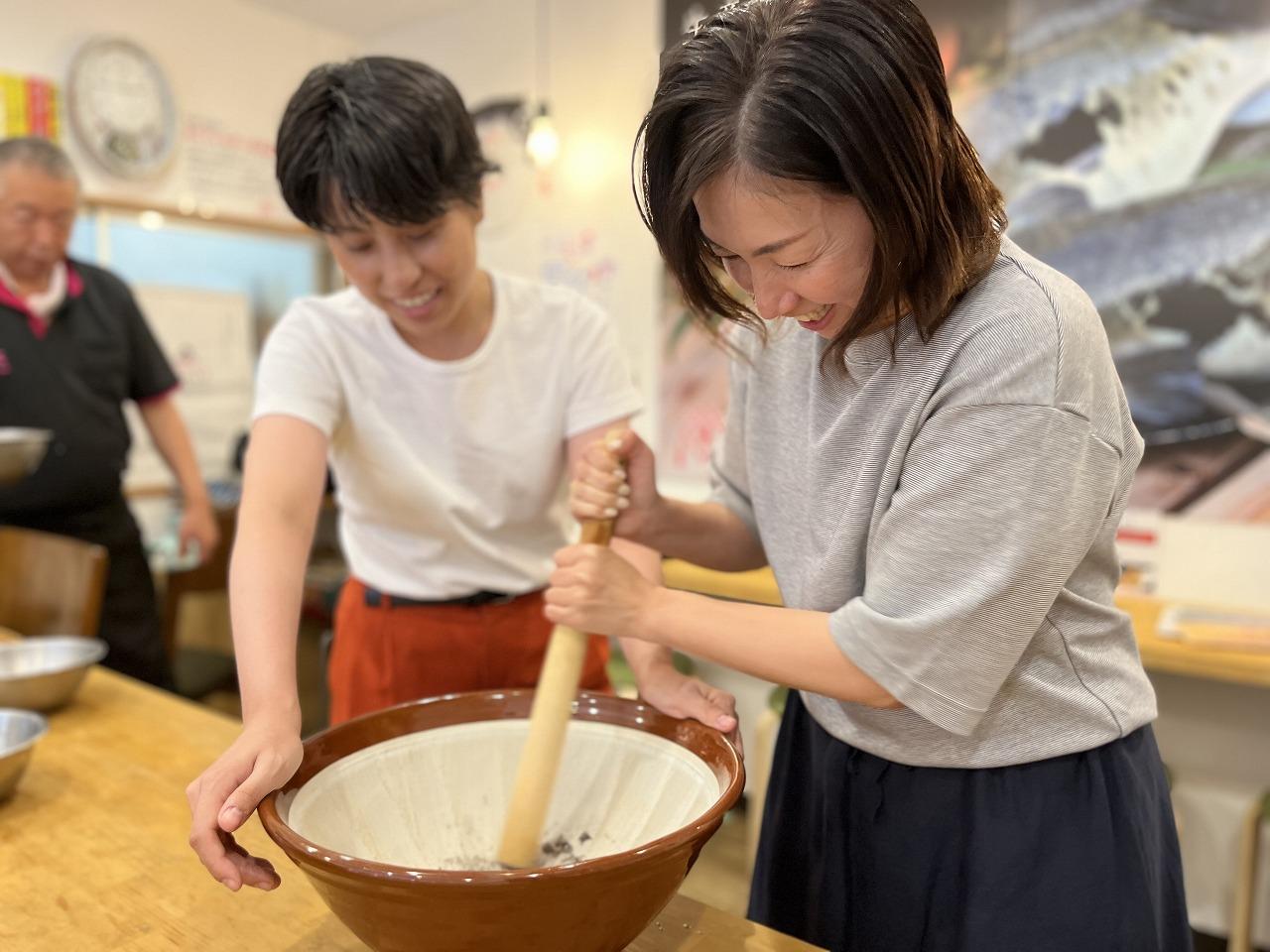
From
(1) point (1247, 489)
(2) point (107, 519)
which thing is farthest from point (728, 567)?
(2) point (107, 519)

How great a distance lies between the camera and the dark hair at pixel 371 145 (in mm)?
1063

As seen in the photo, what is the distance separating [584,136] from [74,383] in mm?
1982

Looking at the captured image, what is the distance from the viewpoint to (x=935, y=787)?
893 mm

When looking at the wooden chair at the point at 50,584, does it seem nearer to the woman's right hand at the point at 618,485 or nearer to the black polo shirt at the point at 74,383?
the black polo shirt at the point at 74,383

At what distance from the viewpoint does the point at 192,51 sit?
3.74 m

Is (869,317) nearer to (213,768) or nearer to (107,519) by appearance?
(213,768)

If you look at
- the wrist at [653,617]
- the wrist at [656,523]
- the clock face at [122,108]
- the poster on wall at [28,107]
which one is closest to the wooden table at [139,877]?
the wrist at [653,617]

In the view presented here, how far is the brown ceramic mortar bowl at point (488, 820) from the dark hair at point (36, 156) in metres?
2.08

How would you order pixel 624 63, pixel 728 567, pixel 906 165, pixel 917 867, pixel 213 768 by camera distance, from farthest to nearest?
pixel 624 63 → pixel 728 567 → pixel 917 867 → pixel 213 768 → pixel 906 165

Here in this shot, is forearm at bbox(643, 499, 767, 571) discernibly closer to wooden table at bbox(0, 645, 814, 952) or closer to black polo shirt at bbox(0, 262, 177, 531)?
wooden table at bbox(0, 645, 814, 952)

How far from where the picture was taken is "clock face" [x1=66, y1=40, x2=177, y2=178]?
3371mm

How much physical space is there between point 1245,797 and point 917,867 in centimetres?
192

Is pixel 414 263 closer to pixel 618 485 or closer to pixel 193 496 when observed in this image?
pixel 618 485

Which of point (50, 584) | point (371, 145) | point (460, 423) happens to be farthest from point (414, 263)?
point (50, 584)
